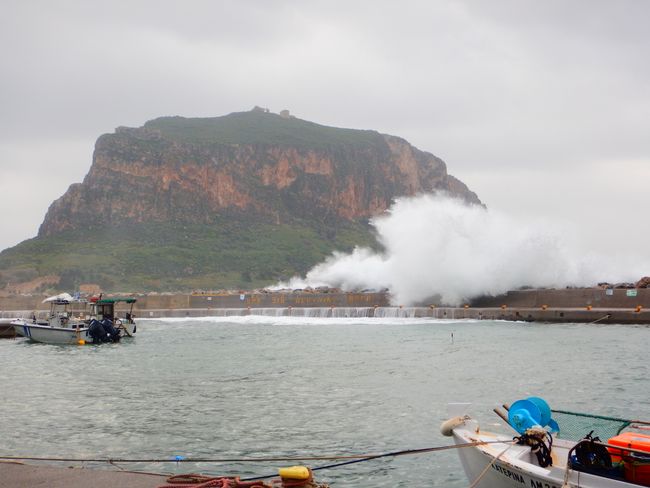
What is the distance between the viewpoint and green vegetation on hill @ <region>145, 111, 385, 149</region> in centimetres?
15638

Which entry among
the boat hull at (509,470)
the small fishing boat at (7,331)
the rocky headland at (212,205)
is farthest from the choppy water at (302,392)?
the rocky headland at (212,205)

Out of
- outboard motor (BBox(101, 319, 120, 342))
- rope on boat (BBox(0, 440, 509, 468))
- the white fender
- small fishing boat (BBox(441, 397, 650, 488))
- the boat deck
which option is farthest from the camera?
outboard motor (BBox(101, 319, 120, 342))

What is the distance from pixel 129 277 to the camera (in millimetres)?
105000

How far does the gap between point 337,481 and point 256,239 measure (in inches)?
5015

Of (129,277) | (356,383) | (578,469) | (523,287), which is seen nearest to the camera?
(578,469)

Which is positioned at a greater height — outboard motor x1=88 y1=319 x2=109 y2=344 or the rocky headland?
the rocky headland

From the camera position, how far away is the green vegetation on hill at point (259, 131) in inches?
6156

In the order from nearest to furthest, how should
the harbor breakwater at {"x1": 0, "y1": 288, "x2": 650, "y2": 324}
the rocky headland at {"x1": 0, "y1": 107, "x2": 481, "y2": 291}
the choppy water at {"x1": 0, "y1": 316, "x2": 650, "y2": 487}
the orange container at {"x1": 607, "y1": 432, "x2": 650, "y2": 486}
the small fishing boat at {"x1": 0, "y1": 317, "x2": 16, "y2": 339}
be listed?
the orange container at {"x1": 607, "y1": 432, "x2": 650, "y2": 486}, the choppy water at {"x1": 0, "y1": 316, "x2": 650, "y2": 487}, the harbor breakwater at {"x1": 0, "y1": 288, "x2": 650, "y2": 324}, the small fishing boat at {"x1": 0, "y1": 317, "x2": 16, "y2": 339}, the rocky headland at {"x1": 0, "y1": 107, "x2": 481, "y2": 291}

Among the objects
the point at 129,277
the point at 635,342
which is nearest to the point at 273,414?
the point at 635,342

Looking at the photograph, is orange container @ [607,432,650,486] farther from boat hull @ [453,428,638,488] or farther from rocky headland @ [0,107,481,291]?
rocky headland @ [0,107,481,291]

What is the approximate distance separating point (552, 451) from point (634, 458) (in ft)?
4.08

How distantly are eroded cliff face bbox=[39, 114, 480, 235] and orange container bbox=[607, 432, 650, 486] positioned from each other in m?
128

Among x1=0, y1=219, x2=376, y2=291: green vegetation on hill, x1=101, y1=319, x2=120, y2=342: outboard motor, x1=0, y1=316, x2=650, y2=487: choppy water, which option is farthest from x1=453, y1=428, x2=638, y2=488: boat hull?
x1=0, y1=219, x2=376, y2=291: green vegetation on hill

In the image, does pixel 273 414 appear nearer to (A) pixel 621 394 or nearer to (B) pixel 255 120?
(A) pixel 621 394
